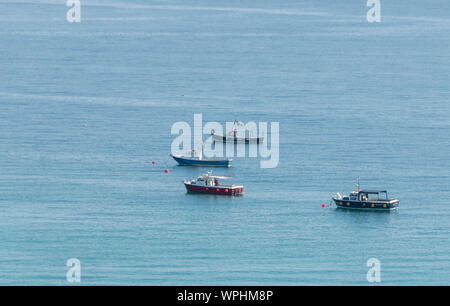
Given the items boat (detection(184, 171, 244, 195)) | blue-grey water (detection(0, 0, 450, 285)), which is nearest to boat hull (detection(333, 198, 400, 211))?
blue-grey water (detection(0, 0, 450, 285))

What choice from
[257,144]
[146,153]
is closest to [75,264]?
[146,153]

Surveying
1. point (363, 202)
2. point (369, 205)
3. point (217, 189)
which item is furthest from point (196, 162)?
point (369, 205)

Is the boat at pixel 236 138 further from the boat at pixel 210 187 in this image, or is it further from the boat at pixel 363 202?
the boat at pixel 363 202

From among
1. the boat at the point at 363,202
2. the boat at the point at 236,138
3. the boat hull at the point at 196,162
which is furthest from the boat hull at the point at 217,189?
the boat at the point at 236,138

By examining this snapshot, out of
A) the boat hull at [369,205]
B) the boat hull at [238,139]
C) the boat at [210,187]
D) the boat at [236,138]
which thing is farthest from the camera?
the boat at [236,138]

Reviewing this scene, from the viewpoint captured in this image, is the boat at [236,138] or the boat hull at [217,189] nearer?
the boat hull at [217,189]

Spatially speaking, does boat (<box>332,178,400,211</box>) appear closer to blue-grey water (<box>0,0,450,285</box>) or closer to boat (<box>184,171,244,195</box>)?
blue-grey water (<box>0,0,450,285</box>)

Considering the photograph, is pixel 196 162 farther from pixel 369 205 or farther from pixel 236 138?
pixel 369 205
